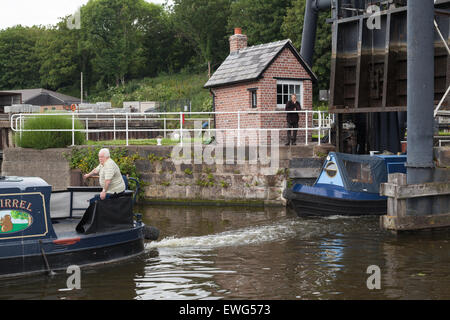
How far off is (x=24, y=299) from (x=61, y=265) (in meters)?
1.27

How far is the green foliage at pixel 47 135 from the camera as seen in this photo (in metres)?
20.3

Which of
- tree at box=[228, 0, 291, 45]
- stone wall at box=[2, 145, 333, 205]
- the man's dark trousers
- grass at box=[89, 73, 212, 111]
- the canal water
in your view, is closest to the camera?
the canal water

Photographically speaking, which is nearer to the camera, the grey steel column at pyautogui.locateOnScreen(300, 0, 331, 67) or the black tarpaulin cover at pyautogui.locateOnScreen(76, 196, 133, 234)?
the black tarpaulin cover at pyautogui.locateOnScreen(76, 196, 133, 234)

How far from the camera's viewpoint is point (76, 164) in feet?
64.5

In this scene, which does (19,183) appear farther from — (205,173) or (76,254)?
(205,173)

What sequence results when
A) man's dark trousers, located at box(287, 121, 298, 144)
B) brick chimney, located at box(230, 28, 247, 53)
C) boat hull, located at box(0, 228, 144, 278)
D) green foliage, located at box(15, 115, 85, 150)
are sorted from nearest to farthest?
boat hull, located at box(0, 228, 144, 278)
man's dark trousers, located at box(287, 121, 298, 144)
green foliage, located at box(15, 115, 85, 150)
brick chimney, located at box(230, 28, 247, 53)

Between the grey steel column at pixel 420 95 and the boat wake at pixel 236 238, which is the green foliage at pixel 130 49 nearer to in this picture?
the boat wake at pixel 236 238

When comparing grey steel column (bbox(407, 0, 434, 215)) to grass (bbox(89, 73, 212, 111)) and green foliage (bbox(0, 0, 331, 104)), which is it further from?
Result: green foliage (bbox(0, 0, 331, 104))

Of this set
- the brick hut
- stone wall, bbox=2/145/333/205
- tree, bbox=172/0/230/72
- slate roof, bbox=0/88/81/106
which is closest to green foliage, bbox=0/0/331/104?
tree, bbox=172/0/230/72

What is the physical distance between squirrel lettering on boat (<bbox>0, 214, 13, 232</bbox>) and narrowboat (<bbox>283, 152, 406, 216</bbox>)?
8.00 metres

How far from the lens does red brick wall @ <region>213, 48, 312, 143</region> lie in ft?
Answer: 69.3

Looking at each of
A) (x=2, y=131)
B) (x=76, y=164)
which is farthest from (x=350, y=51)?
(x=2, y=131)

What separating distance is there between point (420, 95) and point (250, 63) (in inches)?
397

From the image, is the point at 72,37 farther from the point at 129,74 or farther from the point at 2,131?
the point at 2,131
